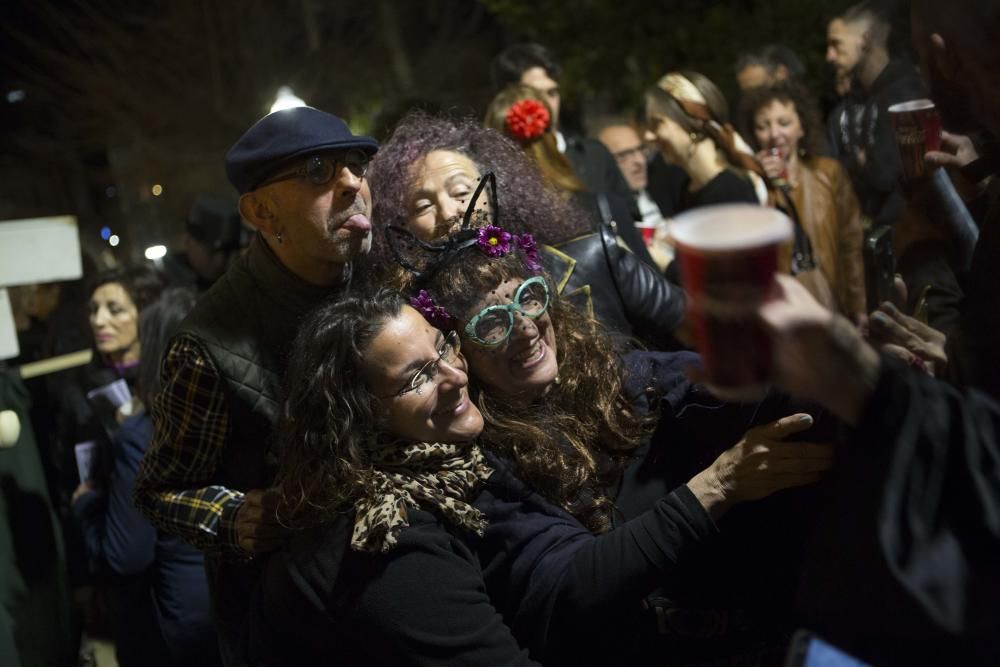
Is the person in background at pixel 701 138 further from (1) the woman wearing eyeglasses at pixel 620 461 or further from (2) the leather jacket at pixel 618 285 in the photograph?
(1) the woman wearing eyeglasses at pixel 620 461

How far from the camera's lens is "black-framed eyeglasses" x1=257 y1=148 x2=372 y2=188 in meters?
2.69

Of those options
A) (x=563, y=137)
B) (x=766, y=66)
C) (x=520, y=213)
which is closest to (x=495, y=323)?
(x=520, y=213)

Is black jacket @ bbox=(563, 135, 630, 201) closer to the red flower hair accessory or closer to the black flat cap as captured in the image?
the red flower hair accessory

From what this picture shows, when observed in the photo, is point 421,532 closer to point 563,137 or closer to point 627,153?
point 563,137

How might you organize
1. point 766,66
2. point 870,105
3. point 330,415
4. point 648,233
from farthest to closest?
point 766,66
point 648,233
point 870,105
point 330,415

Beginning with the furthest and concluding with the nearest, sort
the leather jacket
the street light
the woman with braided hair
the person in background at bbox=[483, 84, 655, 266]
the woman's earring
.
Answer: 1. the woman's earring
2. the person in background at bbox=[483, 84, 655, 266]
3. the leather jacket
4. the street light
5. the woman with braided hair

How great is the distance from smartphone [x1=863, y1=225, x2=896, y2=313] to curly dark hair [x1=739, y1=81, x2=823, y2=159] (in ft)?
5.88

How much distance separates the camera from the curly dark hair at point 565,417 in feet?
7.66

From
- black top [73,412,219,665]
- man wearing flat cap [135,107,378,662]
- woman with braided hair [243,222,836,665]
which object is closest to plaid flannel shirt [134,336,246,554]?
man wearing flat cap [135,107,378,662]

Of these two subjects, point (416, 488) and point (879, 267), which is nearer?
point (416, 488)

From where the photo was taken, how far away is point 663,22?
10.9m

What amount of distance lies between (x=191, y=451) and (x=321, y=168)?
86 centimetres

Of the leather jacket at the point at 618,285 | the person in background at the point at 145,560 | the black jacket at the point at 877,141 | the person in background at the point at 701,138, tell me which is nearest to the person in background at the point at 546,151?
the leather jacket at the point at 618,285

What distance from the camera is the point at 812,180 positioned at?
4.98 m
